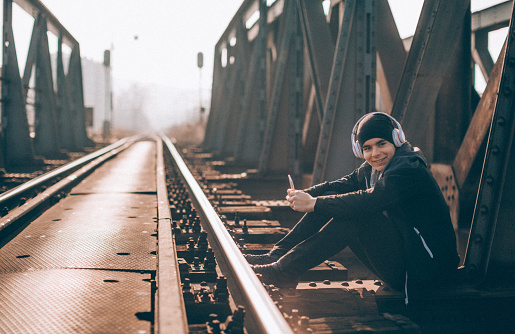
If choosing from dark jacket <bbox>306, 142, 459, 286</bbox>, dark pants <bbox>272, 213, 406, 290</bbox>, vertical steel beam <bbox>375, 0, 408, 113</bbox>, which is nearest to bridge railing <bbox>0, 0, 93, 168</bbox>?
vertical steel beam <bbox>375, 0, 408, 113</bbox>

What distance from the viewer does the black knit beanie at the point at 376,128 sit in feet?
10.3

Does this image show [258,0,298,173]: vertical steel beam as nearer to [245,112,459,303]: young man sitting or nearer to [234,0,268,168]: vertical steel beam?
[234,0,268,168]: vertical steel beam

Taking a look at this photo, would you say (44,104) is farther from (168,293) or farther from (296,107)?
(168,293)

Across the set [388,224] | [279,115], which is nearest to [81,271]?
[388,224]

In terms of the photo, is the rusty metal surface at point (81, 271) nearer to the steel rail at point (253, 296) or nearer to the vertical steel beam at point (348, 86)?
the steel rail at point (253, 296)

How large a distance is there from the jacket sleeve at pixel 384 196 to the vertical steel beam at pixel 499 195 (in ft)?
1.49

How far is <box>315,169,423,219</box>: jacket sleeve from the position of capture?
297 cm

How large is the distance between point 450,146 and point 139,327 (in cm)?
443

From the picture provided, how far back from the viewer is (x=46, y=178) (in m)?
7.29

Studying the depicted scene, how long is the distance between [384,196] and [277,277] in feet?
2.62

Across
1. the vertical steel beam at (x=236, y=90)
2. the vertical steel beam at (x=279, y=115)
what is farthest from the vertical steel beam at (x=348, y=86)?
the vertical steel beam at (x=236, y=90)

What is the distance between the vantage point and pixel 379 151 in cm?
315

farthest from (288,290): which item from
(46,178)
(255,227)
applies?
(46,178)

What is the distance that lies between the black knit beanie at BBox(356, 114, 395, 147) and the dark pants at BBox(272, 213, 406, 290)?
46cm
